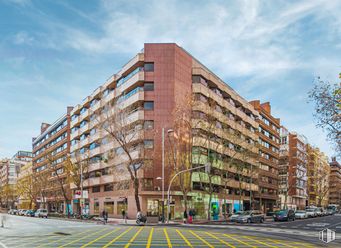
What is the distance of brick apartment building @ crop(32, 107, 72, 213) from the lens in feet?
309

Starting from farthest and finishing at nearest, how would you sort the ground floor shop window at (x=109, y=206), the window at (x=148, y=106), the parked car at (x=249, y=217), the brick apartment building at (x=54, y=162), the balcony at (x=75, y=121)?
the brick apartment building at (x=54, y=162) < the balcony at (x=75, y=121) < the ground floor shop window at (x=109, y=206) < the window at (x=148, y=106) < the parked car at (x=249, y=217)

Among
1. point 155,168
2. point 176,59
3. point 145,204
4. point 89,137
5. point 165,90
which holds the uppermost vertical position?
point 176,59

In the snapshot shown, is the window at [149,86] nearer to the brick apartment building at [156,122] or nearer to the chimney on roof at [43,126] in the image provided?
the brick apartment building at [156,122]

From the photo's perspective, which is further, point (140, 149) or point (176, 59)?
point (176, 59)

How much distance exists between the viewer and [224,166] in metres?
62.3

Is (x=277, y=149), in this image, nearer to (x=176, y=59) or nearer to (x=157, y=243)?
(x=176, y=59)

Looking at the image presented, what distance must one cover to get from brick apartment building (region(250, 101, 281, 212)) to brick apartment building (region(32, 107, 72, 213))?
4621 centimetres

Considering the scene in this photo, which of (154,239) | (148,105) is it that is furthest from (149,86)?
(154,239)

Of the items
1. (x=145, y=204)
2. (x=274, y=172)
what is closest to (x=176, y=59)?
(x=145, y=204)

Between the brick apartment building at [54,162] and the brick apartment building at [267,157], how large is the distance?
46.2 meters

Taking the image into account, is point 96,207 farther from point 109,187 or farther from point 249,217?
point 249,217

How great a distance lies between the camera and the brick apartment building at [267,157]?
98.0 meters

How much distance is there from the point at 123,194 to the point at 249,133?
111ft

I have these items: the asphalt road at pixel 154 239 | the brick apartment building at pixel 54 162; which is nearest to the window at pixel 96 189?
the brick apartment building at pixel 54 162
